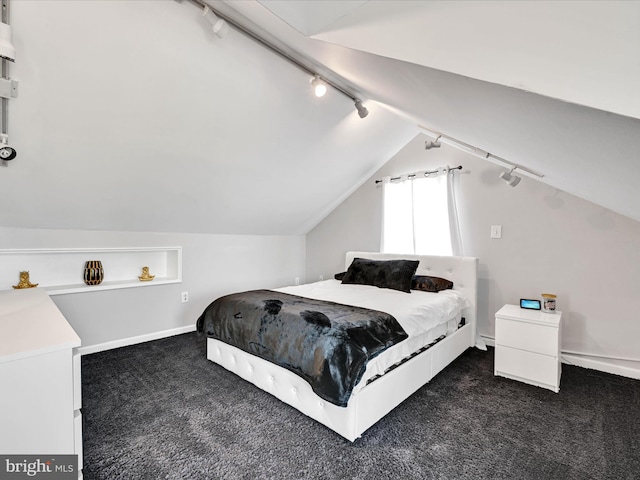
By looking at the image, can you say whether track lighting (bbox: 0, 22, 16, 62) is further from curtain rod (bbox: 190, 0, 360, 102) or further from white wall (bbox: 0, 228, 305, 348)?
white wall (bbox: 0, 228, 305, 348)

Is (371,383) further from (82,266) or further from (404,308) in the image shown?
(82,266)

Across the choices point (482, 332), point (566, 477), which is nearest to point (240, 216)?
point (482, 332)

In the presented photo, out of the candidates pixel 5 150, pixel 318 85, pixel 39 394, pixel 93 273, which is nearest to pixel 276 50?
pixel 318 85

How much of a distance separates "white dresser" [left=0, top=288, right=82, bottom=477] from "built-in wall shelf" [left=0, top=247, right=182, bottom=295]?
1.93 m

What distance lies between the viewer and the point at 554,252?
2.80 m

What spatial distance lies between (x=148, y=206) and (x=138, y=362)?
4.60 ft

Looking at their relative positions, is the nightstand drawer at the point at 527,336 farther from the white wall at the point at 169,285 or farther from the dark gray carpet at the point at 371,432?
the white wall at the point at 169,285

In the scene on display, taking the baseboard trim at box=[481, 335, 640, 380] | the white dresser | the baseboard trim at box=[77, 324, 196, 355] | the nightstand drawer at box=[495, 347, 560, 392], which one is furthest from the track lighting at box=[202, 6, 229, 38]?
the baseboard trim at box=[481, 335, 640, 380]

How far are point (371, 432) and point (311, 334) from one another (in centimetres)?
65

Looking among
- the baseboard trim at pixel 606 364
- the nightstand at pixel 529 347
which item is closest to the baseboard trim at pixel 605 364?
the baseboard trim at pixel 606 364

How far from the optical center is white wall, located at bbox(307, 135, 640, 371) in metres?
2.51

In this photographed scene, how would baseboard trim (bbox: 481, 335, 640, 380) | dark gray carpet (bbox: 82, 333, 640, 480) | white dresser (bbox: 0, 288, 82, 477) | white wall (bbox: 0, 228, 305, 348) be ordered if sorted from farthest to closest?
white wall (bbox: 0, 228, 305, 348), baseboard trim (bbox: 481, 335, 640, 380), dark gray carpet (bbox: 82, 333, 640, 480), white dresser (bbox: 0, 288, 82, 477)

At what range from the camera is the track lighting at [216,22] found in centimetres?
163

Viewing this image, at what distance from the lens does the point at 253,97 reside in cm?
230
